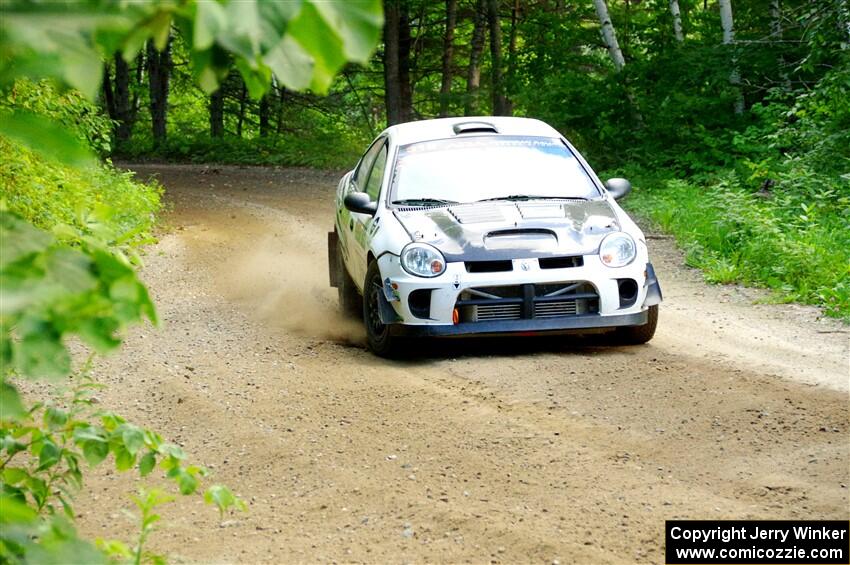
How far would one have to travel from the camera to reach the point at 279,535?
4781 mm

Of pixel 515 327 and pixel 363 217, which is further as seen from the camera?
pixel 363 217

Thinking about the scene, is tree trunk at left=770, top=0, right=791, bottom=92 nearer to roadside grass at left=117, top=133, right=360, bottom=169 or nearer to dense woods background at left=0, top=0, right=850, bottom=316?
dense woods background at left=0, top=0, right=850, bottom=316

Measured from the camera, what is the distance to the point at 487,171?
9.22 metres

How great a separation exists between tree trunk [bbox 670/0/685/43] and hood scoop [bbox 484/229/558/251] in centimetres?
1386

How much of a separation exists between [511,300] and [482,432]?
1.93m

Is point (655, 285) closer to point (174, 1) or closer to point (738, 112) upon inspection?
point (174, 1)

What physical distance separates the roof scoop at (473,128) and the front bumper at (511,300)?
204 centimetres

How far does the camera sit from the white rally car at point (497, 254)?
317 inches

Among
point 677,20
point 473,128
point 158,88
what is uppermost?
point 677,20

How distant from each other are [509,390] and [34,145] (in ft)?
18.9

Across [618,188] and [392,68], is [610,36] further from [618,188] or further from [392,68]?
[618,188]

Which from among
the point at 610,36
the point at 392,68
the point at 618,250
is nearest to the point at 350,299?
the point at 618,250

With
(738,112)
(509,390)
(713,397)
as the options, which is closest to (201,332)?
(509,390)

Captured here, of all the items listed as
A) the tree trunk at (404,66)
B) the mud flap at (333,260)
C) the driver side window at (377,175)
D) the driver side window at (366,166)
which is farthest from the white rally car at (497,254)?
the tree trunk at (404,66)
